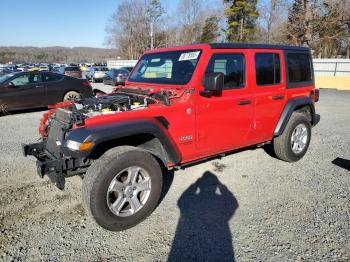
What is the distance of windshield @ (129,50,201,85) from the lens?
12.8 ft

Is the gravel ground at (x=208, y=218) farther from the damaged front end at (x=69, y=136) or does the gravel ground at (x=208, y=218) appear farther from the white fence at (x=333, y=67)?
the white fence at (x=333, y=67)

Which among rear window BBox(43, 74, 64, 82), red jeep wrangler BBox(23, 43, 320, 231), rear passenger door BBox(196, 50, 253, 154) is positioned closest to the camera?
red jeep wrangler BBox(23, 43, 320, 231)

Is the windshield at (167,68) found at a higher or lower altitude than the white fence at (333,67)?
lower

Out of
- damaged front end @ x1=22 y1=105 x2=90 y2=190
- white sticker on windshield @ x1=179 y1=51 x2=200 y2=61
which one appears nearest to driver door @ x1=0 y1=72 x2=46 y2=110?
damaged front end @ x1=22 y1=105 x2=90 y2=190

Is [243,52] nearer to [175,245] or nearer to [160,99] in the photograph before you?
[160,99]

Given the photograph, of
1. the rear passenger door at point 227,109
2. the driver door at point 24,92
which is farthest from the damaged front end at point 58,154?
the driver door at point 24,92

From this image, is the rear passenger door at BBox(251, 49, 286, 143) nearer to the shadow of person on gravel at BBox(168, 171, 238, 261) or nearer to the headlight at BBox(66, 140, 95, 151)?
the shadow of person on gravel at BBox(168, 171, 238, 261)

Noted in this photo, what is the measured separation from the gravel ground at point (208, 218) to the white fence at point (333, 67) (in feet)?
69.9

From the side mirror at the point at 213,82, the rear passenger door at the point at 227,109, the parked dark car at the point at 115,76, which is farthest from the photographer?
the parked dark car at the point at 115,76

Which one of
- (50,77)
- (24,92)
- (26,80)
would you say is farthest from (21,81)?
(50,77)

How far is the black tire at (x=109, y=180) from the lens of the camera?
9.75 ft

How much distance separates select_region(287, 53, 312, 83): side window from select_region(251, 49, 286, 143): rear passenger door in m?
0.25

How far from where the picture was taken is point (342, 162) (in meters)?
5.21

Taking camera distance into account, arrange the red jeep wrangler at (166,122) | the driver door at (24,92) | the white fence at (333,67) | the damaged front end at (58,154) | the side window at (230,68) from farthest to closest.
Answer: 1. the white fence at (333,67)
2. the driver door at (24,92)
3. the side window at (230,68)
4. the damaged front end at (58,154)
5. the red jeep wrangler at (166,122)
